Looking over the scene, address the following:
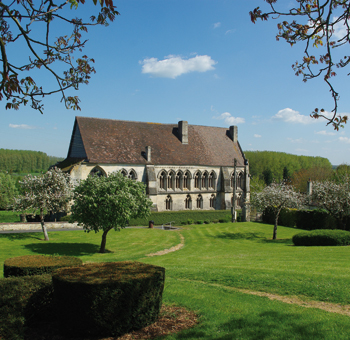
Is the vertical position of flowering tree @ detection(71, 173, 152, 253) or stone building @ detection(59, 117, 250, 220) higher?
stone building @ detection(59, 117, 250, 220)

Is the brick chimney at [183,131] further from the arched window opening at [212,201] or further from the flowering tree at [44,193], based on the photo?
the flowering tree at [44,193]

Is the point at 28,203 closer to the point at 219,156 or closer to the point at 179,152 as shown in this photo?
the point at 179,152

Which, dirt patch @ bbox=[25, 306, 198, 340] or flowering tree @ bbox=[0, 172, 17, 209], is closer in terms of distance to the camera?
dirt patch @ bbox=[25, 306, 198, 340]

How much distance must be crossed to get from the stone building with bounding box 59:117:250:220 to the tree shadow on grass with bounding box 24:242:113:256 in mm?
14630

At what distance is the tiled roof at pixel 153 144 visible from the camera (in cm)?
4203

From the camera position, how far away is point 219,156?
50719mm

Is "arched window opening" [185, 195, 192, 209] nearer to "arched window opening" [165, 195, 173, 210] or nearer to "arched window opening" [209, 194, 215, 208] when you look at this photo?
"arched window opening" [165, 195, 173, 210]

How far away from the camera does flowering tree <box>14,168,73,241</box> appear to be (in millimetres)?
25609

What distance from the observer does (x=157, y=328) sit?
7238 mm

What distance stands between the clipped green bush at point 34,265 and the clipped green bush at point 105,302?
1822mm

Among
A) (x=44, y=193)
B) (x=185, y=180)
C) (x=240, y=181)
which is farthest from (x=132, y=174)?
(x=240, y=181)

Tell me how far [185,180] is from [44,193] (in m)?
25.0

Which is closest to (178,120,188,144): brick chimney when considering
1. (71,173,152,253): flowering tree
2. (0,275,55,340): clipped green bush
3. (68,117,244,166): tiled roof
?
(68,117,244,166): tiled roof

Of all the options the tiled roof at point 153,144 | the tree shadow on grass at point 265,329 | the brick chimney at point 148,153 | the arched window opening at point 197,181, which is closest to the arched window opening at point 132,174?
the tiled roof at point 153,144
